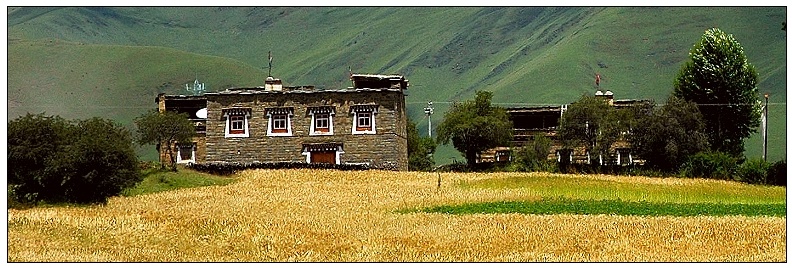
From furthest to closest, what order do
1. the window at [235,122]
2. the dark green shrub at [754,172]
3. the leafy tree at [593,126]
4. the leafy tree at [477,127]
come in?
the leafy tree at [477,127], the leafy tree at [593,126], the window at [235,122], the dark green shrub at [754,172]

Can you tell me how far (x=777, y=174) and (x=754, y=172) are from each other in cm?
153

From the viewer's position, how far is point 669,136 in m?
67.4

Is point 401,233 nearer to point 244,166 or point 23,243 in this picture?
point 23,243

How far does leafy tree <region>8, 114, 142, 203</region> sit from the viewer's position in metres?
33.7

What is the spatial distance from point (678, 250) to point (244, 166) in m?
Answer: 38.3

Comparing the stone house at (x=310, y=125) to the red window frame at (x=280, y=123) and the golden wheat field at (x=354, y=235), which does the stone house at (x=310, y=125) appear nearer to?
the red window frame at (x=280, y=123)

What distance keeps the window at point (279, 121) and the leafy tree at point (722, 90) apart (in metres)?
30.2

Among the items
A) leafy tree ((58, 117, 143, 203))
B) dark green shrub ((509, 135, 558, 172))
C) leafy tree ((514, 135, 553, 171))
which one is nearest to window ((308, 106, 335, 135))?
dark green shrub ((509, 135, 558, 172))

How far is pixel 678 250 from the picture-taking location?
85.6 ft

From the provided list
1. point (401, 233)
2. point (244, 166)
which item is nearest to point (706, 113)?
point (244, 166)

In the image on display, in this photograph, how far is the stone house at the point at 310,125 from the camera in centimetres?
6594

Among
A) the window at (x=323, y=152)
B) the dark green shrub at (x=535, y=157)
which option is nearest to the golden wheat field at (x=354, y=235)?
the window at (x=323, y=152)

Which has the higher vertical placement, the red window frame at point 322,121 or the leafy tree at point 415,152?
the red window frame at point 322,121

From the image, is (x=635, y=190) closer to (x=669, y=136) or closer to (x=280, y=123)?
(x=669, y=136)
